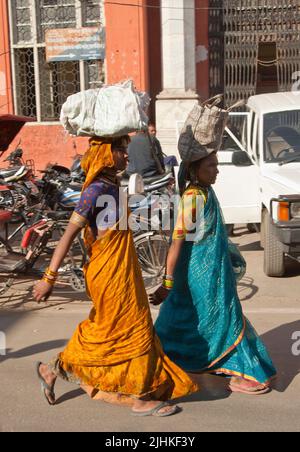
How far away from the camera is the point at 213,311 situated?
387 centimetres

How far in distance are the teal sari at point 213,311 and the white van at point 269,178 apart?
2466 mm

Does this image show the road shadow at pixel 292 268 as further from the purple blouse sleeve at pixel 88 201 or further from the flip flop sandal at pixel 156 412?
the purple blouse sleeve at pixel 88 201

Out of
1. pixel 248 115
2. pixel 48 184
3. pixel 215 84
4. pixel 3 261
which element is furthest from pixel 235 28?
pixel 3 261

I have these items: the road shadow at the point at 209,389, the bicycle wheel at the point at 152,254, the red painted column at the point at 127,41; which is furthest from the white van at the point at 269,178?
the red painted column at the point at 127,41

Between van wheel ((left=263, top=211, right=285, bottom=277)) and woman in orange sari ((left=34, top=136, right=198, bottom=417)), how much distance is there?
10.6 ft

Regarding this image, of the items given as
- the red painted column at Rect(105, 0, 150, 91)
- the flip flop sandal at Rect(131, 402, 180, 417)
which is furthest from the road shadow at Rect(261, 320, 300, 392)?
the red painted column at Rect(105, 0, 150, 91)

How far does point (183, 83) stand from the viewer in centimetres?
1207

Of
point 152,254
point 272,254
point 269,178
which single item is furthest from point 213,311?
point 269,178

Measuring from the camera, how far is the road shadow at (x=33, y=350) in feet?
15.7

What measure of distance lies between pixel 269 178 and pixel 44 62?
763cm

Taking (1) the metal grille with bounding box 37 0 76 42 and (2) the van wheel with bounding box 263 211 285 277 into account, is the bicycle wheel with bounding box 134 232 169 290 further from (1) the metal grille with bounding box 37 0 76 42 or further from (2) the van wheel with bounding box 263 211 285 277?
(1) the metal grille with bounding box 37 0 76 42

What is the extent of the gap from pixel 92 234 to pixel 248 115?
16.5 ft

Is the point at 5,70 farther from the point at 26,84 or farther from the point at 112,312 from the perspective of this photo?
the point at 112,312
